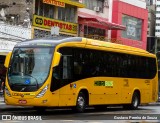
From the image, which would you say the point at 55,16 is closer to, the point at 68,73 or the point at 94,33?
the point at 94,33

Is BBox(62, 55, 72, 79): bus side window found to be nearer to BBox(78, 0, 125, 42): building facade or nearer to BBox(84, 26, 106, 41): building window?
BBox(78, 0, 125, 42): building facade

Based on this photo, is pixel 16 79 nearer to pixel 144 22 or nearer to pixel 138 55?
pixel 138 55

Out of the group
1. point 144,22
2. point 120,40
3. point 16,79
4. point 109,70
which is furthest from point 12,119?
point 144,22

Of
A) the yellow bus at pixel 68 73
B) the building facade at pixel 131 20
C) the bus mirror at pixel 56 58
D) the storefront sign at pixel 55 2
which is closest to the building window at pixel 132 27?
the building facade at pixel 131 20

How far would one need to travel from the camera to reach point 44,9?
142 feet

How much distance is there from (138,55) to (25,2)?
698 inches

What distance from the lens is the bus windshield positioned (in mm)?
19188

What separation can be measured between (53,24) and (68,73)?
2343 cm

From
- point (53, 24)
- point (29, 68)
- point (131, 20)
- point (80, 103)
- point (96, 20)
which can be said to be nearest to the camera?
point (29, 68)

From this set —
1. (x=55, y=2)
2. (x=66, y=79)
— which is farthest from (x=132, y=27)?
(x=66, y=79)

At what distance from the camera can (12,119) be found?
16.7m

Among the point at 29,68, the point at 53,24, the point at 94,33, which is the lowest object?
the point at 29,68

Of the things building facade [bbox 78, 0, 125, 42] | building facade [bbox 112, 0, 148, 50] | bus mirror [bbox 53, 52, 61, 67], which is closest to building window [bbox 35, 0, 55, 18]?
building facade [bbox 78, 0, 125, 42]

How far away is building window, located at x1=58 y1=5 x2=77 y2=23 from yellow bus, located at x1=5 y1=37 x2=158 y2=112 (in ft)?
66.2
